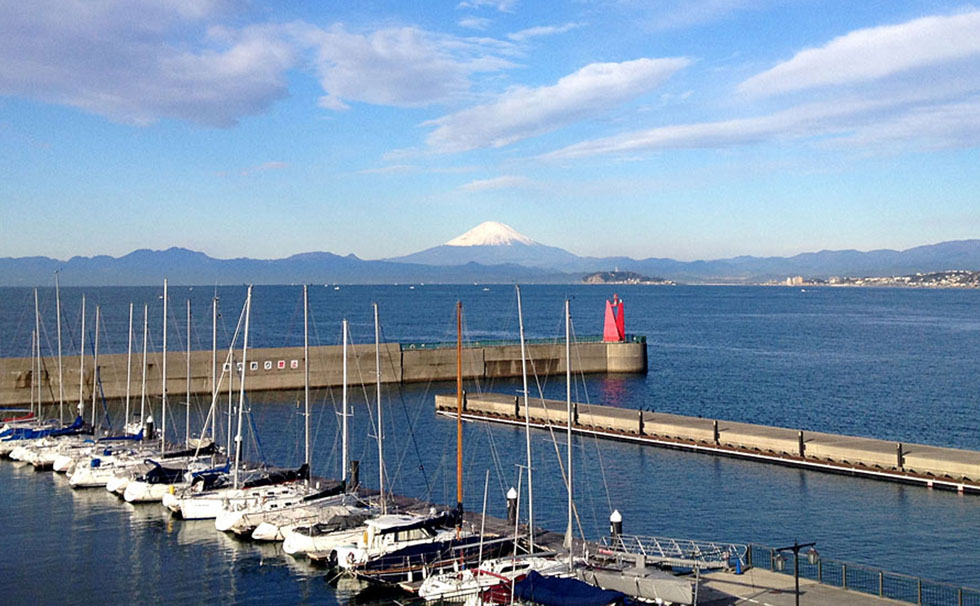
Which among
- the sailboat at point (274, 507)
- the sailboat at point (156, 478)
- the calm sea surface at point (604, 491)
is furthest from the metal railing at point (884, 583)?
the sailboat at point (156, 478)

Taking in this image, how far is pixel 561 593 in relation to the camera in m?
19.7

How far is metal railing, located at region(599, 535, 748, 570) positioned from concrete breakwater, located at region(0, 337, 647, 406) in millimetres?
29378

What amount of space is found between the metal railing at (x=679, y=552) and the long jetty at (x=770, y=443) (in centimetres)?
552

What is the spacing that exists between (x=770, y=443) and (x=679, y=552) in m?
17.5

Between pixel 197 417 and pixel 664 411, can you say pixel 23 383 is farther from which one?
pixel 664 411

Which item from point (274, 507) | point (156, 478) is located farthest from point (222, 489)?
point (156, 478)

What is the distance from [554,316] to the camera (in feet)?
561

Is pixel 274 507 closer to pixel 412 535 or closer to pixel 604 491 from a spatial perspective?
pixel 412 535

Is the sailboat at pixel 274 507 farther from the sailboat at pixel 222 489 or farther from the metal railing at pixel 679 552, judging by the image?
the metal railing at pixel 679 552

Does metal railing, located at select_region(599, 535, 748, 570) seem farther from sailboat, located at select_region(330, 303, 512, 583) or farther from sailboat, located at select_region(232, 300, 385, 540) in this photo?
sailboat, located at select_region(232, 300, 385, 540)

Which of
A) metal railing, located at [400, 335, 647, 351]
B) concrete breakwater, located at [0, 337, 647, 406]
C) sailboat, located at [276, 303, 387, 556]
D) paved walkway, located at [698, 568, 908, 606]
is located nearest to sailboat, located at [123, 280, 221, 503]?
sailboat, located at [276, 303, 387, 556]

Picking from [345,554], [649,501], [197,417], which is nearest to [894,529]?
[649,501]

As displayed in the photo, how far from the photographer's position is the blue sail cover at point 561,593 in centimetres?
1920

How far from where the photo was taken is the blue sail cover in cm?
1920
